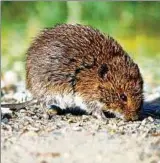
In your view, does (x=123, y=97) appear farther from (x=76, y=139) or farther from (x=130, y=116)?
(x=76, y=139)

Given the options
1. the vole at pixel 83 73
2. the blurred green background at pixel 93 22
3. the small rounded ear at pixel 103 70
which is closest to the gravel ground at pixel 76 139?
the vole at pixel 83 73

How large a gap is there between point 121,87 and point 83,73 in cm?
49

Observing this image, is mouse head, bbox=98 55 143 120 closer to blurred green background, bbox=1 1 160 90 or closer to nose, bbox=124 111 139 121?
nose, bbox=124 111 139 121

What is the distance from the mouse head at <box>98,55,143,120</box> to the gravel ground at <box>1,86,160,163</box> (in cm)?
13

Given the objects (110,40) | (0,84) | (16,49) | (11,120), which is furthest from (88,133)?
(16,49)

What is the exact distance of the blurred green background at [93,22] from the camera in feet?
47.3

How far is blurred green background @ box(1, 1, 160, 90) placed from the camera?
14421mm

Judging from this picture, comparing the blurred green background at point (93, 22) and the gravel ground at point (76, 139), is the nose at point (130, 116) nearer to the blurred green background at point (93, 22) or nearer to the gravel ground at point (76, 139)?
the gravel ground at point (76, 139)

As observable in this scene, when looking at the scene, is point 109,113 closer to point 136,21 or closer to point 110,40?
point 110,40

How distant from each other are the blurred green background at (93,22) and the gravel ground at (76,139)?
211 inches

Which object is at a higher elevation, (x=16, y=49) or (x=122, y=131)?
(x=16, y=49)

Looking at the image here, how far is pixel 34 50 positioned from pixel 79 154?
2.11 meters

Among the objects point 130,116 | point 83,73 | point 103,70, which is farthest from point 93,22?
point 130,116

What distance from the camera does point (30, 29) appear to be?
49.8 feet
